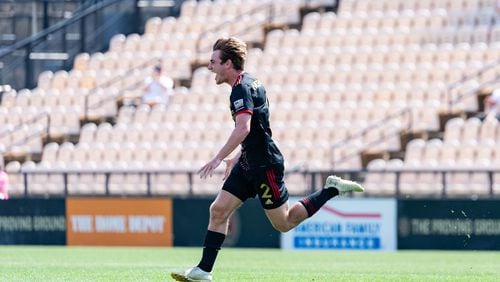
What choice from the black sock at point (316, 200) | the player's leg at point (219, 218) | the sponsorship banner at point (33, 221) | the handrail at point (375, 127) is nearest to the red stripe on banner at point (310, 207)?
the black sock at point (316, 200)

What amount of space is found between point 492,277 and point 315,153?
11660mm

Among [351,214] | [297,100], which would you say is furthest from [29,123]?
[351,214]

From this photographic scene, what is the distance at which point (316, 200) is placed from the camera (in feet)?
41.7

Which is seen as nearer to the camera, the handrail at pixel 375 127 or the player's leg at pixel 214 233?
the player's leg at pixel 214 233

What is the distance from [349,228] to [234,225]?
200 centimetres

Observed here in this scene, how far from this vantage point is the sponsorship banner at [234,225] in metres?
23.8

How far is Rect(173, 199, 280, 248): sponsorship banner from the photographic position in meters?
23.8

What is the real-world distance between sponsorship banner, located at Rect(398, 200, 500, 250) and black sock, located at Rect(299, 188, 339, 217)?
968cm

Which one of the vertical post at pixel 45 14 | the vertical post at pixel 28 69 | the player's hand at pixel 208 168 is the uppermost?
the vertical post at pixel 45 14

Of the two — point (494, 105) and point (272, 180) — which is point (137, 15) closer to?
point (494, 105)

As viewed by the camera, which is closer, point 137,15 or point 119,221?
point 119,221

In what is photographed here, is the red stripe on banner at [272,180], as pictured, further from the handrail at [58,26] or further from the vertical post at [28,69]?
the vertical post at [28,69]

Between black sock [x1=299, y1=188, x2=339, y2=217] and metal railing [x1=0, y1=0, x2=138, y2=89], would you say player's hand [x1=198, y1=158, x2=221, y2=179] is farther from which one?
metal railing [x1=0, y1=0, x2=138, y2=89]

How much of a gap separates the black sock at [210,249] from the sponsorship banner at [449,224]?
1054 centimetres
